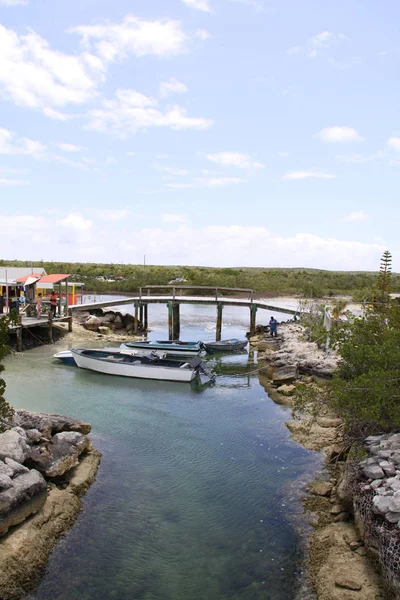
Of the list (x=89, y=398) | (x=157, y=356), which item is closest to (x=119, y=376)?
(x=157, y=356)

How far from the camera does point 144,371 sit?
23.7 metres

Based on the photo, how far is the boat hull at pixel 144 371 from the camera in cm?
2345

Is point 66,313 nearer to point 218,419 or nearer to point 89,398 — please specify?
point 89,398

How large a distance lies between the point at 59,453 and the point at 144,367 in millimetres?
11153

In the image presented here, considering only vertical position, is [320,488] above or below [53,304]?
below

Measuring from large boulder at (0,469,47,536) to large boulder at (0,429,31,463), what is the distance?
63 centimetres

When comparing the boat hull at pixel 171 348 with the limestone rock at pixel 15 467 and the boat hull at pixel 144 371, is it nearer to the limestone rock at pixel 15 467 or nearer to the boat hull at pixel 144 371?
the boat hull at pixel 144 371

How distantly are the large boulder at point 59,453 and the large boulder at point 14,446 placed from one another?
29 cm

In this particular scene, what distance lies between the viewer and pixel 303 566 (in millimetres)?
9273

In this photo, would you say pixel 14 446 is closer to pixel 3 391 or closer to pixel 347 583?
pixel 3 391

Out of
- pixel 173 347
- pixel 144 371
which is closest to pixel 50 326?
pixel 173 347

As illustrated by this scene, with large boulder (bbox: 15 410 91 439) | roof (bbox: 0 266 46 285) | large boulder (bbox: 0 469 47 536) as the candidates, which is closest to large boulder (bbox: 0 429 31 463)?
large boulder (bbox: 0 469 47 536)

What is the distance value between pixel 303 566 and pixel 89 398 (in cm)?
1298

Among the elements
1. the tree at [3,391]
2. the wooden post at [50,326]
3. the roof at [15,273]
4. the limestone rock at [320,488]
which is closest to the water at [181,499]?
the limestone rock at [320,488]
